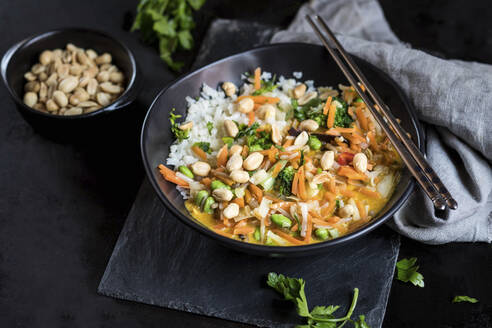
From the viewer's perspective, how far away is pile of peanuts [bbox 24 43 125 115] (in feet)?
11.8

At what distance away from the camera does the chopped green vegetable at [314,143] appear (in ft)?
10.2

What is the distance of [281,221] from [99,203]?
1.31m

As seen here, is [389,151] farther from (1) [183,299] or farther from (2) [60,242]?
(2) [60,242]

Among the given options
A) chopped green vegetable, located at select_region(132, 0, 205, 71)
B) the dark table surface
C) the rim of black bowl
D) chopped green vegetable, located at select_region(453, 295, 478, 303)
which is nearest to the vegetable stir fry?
the rim of black bowl

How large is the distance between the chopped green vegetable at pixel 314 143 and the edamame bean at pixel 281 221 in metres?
0.51

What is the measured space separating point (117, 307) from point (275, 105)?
1.55 meters

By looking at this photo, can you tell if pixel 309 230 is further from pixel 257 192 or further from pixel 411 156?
pixel 411 156

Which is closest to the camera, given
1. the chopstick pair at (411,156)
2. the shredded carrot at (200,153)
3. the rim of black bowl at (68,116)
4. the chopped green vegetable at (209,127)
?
the chopstick pair at (411,156)

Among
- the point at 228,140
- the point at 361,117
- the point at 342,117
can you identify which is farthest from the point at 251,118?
the point at 361,117

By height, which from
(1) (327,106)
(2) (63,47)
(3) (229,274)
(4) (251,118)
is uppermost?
(1) (327,106)

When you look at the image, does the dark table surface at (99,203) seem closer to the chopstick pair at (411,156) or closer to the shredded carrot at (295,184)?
the chopstick pair at (411,156)

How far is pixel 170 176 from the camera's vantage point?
120 inches

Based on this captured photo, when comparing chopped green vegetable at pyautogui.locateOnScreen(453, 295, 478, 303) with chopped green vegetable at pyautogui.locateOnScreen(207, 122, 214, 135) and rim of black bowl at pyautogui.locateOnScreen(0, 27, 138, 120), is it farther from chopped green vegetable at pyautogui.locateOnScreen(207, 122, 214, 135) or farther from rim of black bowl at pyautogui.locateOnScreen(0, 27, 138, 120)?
→ rim of black bowl at pyautogui.locateOnScreen(0, 27, 138, 120)

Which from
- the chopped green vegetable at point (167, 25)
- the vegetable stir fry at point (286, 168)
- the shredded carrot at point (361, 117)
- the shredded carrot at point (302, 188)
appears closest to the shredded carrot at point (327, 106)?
the vegetable stir fry at point (286, 168)
